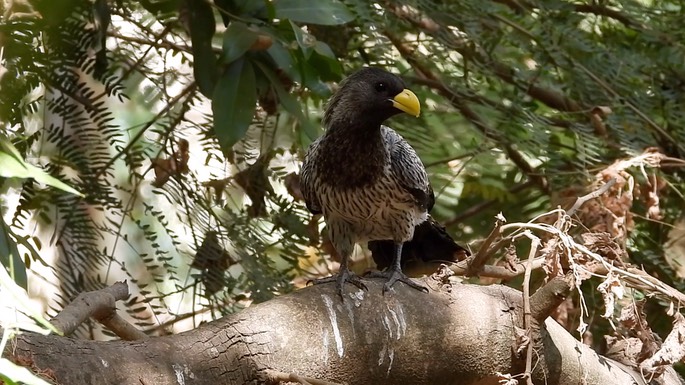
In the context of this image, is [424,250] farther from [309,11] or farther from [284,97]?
[309,11]

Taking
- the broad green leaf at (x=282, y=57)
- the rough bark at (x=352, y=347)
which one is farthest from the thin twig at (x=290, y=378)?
the broad green leaf at (x=282, y=57)

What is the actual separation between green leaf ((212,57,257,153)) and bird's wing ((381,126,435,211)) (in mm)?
687

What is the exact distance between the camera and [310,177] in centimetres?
373

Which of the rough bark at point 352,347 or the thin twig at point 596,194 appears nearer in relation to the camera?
the rough bark at point 352,347

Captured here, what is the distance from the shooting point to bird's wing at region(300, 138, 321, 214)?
3.72m

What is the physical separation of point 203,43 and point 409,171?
92 cm

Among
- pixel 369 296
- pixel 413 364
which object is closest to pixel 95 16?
pixel 369 296

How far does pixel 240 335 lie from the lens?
240 centimetres

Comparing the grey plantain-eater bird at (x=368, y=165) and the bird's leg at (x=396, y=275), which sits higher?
the grey plantain-eater bird at (x=368, y=165)

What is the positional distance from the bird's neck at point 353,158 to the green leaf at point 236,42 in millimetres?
717

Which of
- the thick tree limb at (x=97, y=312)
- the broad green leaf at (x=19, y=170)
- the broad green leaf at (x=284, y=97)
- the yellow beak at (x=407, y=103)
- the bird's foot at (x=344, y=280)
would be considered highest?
the broad green leaf at (x=19, y=170)

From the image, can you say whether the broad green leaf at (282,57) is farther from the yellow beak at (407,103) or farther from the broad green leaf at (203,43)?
the yellow beak at (407,103)

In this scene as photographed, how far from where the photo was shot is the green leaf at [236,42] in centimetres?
302

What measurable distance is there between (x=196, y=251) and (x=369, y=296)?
1202 mm
